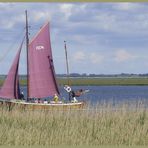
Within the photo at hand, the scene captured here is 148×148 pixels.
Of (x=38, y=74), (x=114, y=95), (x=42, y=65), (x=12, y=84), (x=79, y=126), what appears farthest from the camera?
(x=114, y=95)

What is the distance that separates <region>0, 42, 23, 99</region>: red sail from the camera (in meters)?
30.4

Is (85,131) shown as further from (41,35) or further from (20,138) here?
(41,35)

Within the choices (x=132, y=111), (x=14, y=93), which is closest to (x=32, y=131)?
(x=132, y=111)

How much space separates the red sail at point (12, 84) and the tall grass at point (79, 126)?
565 inches

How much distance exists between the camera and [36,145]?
12602mm

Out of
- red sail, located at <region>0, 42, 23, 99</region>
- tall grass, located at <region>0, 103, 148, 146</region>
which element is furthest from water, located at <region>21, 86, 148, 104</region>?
red sail, located at <region>0, 42, 23, 99</region>

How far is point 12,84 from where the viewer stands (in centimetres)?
3061

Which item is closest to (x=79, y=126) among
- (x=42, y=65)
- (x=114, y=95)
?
(x=42, y=65)

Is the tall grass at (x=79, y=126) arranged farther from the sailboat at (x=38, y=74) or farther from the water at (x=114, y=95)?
the sailboat at (x=38, y=74)

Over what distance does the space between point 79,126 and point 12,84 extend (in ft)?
55.4

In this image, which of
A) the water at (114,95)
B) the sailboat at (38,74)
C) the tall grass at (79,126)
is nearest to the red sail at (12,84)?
the sailboat at (38,74)

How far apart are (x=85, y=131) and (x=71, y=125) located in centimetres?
73

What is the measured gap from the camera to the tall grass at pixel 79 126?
13.0 meters

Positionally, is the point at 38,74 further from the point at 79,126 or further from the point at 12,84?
the point at 79,126
